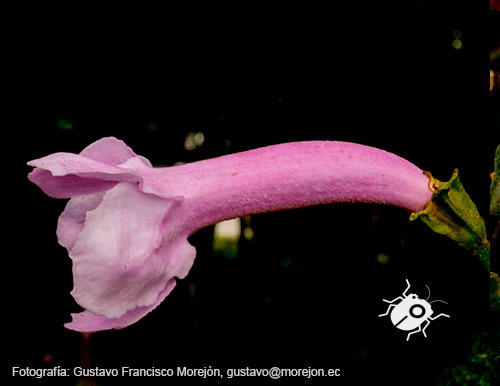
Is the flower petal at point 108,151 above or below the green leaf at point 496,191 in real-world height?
above

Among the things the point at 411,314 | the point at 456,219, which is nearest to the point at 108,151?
the point at 456,219

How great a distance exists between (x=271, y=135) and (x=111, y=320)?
785 mm

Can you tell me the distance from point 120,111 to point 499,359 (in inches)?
35.7

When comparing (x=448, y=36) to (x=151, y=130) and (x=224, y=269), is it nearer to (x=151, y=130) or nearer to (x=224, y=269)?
(x=151, y=130)

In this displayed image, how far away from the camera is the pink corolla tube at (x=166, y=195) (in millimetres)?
432

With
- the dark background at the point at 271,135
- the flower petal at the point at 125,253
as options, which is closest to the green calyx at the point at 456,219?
the flower petal at the point at 125,253

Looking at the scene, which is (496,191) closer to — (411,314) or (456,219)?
(456,219)

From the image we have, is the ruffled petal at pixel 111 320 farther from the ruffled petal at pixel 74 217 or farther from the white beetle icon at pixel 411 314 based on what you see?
the white beetle icon at pixel 411 314

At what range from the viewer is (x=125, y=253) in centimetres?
43

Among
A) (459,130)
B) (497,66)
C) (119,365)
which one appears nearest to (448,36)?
(459,130)

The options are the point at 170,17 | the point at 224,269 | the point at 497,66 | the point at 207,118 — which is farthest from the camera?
the point at 224,269

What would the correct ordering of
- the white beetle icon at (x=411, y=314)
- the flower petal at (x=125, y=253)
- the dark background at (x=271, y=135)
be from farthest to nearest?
the dark background at (x=271, y=135) → the white beetle icon at (x=411, y=314) → the flower petal at (x=125, y=253)

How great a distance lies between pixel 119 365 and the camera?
1.25 metres

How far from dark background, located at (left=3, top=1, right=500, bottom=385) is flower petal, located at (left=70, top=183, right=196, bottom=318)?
0.62 metres
